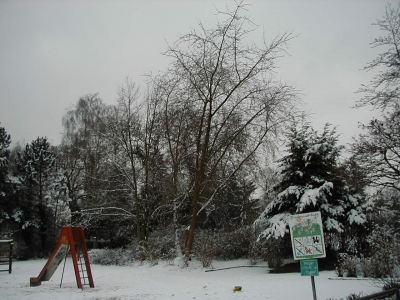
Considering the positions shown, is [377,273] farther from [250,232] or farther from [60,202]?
[60,202]

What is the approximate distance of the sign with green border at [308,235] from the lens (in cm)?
606

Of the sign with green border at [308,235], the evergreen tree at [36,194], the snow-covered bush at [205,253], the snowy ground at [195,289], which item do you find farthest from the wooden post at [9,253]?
the sign with green border at [308,235]

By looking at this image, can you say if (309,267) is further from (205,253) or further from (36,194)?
(36,194)

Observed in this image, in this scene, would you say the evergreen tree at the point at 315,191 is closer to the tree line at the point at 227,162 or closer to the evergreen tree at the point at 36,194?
the tree line at the point at 227,162

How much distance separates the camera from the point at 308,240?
20.4 ft

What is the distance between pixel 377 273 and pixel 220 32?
1156cm

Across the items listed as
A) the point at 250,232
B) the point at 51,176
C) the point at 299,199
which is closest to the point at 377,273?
the point at 299,199

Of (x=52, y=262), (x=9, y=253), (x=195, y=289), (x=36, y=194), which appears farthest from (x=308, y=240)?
(x=36, y=194)

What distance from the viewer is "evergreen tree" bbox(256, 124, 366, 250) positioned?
14945mm

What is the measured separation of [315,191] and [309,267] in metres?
9.20

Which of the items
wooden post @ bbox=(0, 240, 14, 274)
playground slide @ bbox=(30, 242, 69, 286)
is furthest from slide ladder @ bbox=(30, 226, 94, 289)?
wooden post @ bbox=(0, 240, 14, 274)

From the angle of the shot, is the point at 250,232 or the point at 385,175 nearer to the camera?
the point at 385,175

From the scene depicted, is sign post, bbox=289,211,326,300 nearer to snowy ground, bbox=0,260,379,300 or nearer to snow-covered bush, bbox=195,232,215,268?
snowy ground, bbox=0,260,379,300

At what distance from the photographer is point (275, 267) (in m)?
15.5
